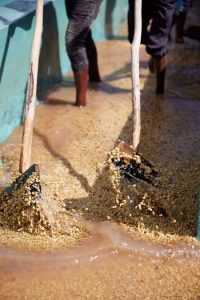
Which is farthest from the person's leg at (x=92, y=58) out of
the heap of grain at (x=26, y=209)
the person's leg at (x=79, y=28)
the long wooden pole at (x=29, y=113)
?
the heap of grain at (x=26, y=209)

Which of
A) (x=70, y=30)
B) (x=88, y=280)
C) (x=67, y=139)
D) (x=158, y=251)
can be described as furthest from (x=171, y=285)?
(x=70, y=30)

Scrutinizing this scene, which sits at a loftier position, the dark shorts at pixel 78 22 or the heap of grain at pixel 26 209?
the dark shorts at pixel 78 22

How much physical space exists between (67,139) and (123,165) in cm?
107

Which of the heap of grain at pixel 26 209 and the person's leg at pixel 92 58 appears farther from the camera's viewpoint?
the person's leg at pixel 92 58

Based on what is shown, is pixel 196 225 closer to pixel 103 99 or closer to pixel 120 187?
pixel 120 187

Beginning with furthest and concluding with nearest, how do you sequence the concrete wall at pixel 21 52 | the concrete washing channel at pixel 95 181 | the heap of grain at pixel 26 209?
the concrete wall at pixel 21 52, the heap of grain at pixel 26 209, the concrete washing channel at pixel 95 181

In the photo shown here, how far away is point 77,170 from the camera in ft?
11.2

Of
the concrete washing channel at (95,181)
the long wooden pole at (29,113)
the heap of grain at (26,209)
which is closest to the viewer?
the concrete washing channel at (95,181)

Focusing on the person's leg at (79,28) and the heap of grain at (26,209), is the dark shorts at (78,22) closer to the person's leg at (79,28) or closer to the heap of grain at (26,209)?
the person's leg at (79,28)

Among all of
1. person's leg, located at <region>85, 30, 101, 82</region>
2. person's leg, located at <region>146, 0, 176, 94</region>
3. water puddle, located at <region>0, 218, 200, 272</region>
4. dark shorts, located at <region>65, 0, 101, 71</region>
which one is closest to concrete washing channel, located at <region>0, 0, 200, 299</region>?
water puddle, located at <region>0, 218, 200, 272</region>

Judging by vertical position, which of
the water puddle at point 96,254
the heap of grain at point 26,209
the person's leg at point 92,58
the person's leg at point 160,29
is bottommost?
the water puddle at point 96,254

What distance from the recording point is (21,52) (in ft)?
12.9

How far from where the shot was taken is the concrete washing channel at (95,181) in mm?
2414

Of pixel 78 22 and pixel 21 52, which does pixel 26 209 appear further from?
pixel 78 22
